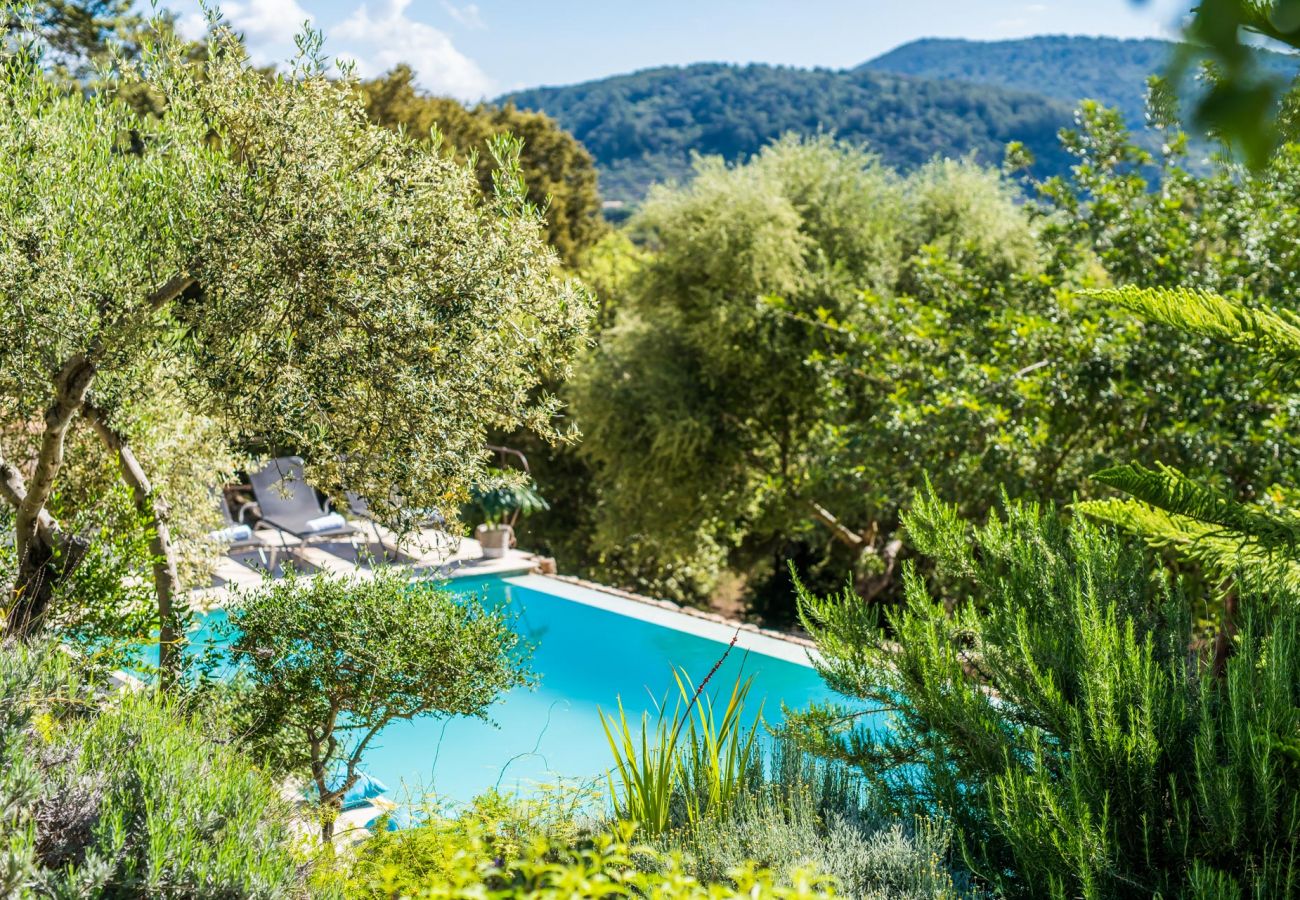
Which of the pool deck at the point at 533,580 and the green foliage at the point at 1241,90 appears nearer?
the green foliage at the point at 1241,90

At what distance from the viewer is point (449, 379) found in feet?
14.4

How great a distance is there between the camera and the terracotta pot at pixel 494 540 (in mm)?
12273

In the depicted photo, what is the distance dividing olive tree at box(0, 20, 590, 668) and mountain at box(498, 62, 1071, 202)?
61414 mm

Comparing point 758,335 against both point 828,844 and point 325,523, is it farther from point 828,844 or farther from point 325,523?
point 828,844

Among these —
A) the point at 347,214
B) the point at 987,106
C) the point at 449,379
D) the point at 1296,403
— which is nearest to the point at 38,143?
the point at 347,214

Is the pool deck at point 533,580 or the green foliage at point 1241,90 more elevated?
the green foliage at point 1241,90

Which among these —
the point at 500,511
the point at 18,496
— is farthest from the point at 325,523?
the point at 18,496

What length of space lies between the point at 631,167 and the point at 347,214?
228 feet

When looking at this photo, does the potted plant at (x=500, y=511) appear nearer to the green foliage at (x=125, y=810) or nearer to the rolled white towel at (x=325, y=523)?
the rolled white towel at (x=325, y=523)

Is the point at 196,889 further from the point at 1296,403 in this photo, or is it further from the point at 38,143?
the point at 1296,403

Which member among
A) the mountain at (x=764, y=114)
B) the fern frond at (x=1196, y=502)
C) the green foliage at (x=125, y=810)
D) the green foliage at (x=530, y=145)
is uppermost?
the mountain at (x=764, y=114)

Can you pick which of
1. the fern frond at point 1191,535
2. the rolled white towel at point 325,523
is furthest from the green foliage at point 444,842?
the rolled white towel at point 325,523

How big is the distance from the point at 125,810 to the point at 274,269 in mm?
2148

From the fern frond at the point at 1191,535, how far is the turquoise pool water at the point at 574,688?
2.63 m
